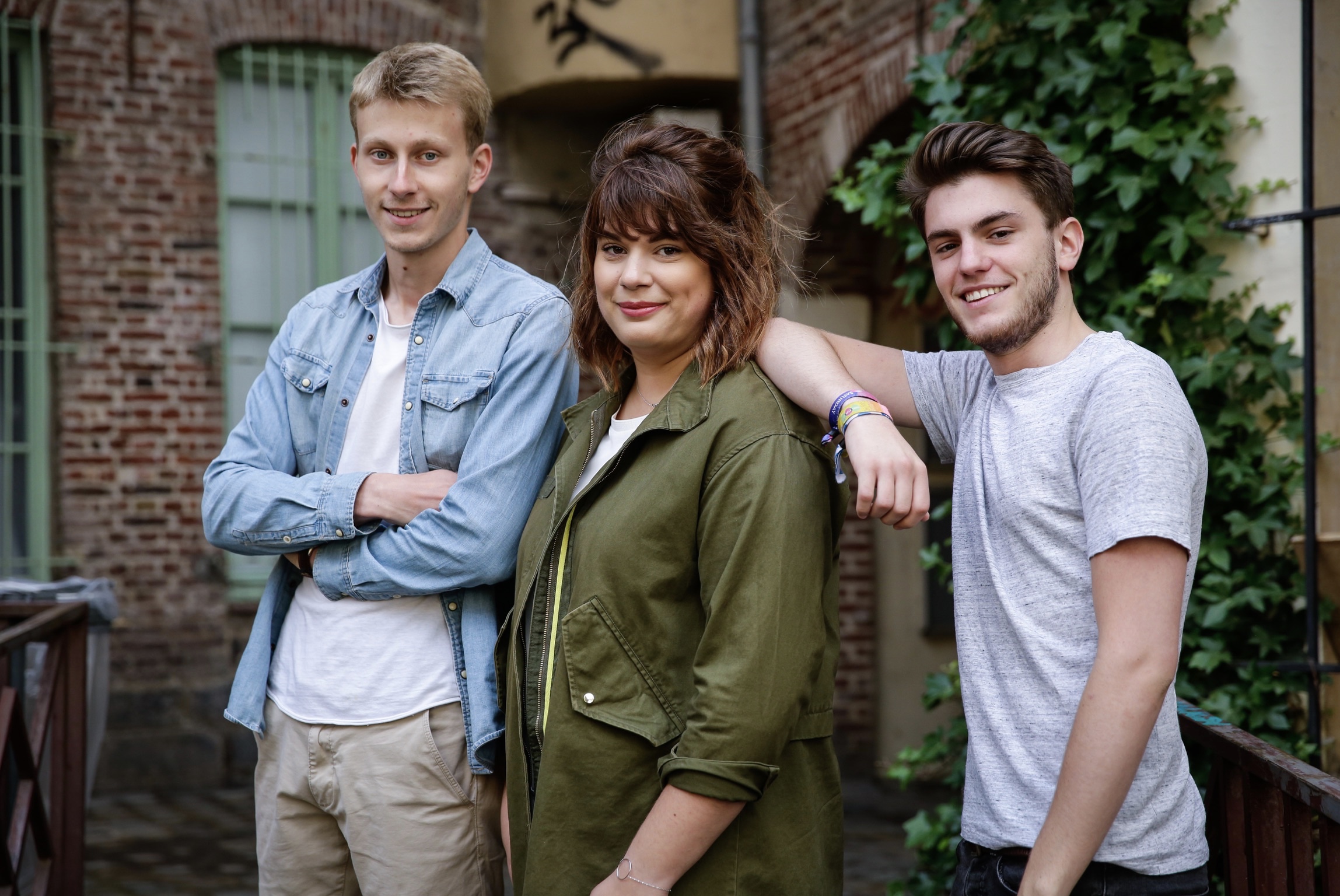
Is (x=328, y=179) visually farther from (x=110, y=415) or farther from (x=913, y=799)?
(x=913, y=799)

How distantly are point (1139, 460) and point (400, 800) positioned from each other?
4.53 ft

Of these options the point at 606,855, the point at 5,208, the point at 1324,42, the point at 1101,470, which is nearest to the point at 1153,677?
the point at 1101,470

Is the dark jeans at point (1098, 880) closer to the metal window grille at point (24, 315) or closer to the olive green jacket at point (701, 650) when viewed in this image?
the olive green jacket at point (701, 650)

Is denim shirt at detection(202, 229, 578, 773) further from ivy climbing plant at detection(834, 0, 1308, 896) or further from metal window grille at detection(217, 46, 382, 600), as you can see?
metal window grille at detection(217, 46, 382, 600)

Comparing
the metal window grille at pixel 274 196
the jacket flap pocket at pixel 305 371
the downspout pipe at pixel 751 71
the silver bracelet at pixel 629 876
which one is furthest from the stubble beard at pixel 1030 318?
the metal window grille at pixel 274 196

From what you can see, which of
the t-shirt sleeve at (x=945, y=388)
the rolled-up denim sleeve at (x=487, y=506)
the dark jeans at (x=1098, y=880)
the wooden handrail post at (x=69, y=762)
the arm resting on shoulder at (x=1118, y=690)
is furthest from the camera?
the wooden handrail post at (x=69, y=762)

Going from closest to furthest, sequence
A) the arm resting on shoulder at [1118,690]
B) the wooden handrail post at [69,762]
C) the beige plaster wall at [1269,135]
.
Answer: the arm resting on shoulder at [1118,690]
the beige plaster wall at [1269,135]
the wooden handrail post at [69,762]

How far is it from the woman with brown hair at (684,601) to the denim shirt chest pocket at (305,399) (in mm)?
619

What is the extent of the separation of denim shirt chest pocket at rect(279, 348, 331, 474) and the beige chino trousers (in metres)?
0.52

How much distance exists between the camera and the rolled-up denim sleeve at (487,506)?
7.09 feet

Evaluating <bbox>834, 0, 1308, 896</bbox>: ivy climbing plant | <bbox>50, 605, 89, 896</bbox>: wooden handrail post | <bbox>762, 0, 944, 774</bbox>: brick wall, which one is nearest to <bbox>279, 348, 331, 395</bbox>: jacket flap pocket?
<bbox>50, 605, 89, 896</bbox>: wooden handrail post

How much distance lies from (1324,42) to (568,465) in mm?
2320

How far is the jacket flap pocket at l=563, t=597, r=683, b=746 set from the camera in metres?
1.87

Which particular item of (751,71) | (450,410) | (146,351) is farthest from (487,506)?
(751,71)
